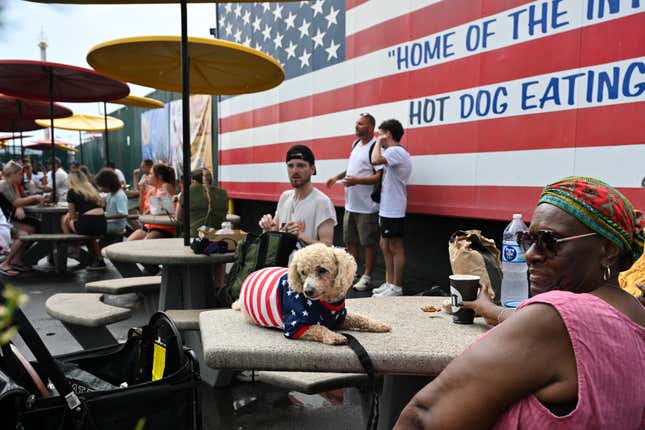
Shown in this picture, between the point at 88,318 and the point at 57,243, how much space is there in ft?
14.8

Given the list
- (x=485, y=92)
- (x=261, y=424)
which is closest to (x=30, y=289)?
(x=261, y=424)

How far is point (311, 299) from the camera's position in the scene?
1773 mm

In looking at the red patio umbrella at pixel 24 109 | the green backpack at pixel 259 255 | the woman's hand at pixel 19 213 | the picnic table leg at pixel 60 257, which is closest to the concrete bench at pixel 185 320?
the green backpack at pixel 259 255

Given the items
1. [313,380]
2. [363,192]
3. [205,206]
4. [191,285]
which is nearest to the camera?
[313,380]

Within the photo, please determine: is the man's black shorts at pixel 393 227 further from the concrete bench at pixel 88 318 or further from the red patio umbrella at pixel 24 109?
the red patio umbrella at pixel 24 109

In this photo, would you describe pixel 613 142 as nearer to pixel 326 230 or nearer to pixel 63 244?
pixel 326 230

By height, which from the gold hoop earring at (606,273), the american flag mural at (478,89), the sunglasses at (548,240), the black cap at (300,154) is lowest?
the gold hoop earring at (606,273)

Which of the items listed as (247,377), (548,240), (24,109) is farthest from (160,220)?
(24,109)

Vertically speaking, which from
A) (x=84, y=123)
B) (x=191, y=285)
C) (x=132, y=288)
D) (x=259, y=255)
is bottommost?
(x=132, y=288)

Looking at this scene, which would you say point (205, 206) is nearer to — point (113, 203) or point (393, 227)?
point (393, 227)

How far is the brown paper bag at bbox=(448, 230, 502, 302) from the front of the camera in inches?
75.4

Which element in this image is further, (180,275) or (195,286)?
(180,275)

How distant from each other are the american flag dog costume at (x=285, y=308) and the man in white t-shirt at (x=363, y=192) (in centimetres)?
364

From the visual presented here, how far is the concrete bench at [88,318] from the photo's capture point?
3.22 metres
